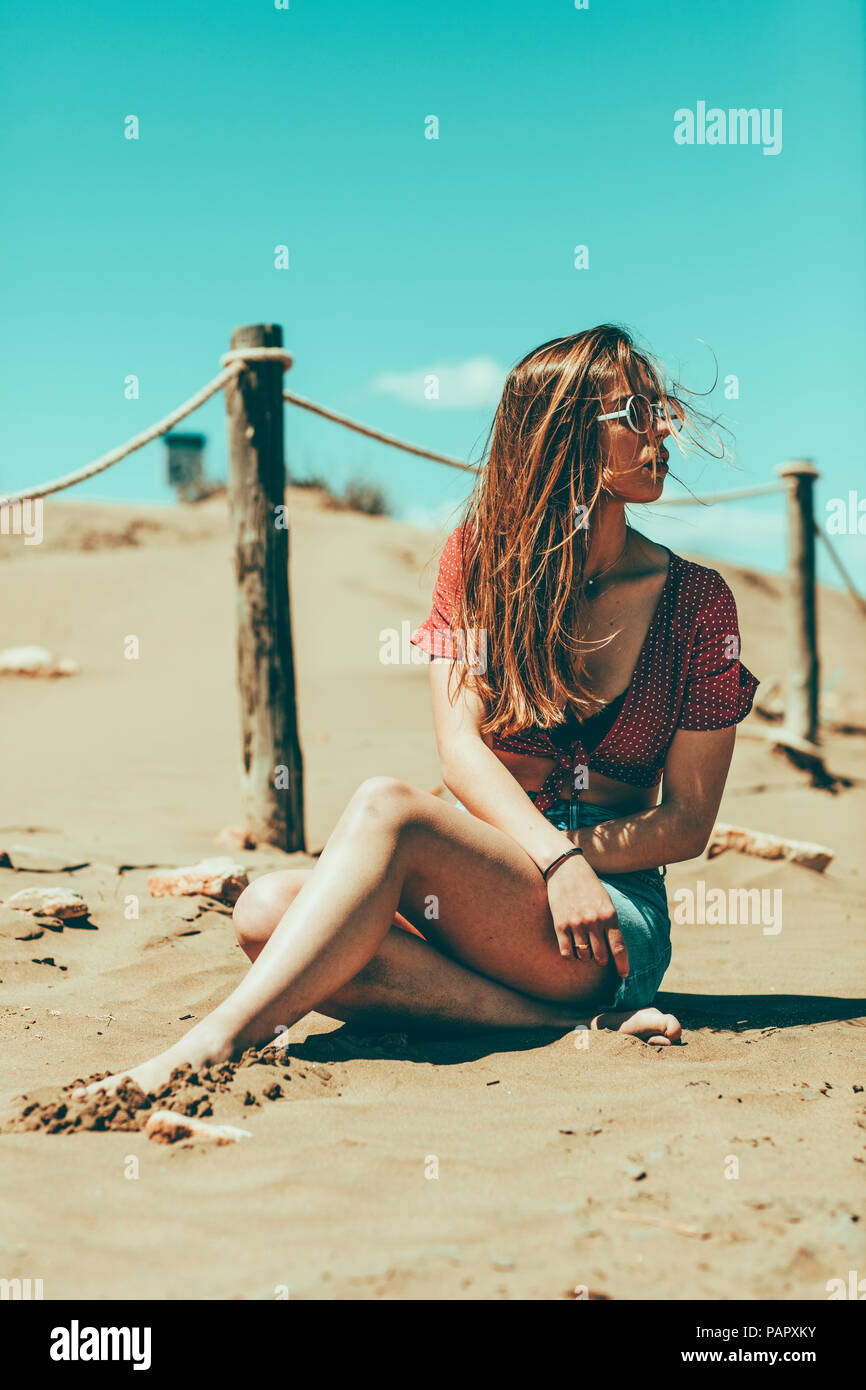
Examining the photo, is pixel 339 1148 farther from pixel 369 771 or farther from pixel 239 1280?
pixel 369 771

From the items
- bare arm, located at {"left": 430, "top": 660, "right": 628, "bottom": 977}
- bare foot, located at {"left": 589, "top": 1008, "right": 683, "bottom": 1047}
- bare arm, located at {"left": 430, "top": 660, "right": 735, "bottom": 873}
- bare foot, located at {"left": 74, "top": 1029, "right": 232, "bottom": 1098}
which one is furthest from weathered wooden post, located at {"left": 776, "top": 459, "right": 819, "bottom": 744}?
bare foot, located at {"left": 74, "top": 1029, "right": 232, "bottom": 1098}

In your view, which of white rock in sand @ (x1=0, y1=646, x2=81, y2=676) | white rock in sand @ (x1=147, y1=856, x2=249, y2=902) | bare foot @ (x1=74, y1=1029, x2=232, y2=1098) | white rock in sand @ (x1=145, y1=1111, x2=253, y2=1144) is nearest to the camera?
white rock in sand @ (x1=145, y1=1111, x2=253, y2=1144)

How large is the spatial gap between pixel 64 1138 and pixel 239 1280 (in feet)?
1.70

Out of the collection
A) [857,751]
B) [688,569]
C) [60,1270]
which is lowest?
[857,751]

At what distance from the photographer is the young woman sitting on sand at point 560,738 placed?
218 centimetres

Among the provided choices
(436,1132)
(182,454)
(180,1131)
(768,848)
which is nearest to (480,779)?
(436,1132)

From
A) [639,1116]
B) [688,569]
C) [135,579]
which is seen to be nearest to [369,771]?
[688,569]

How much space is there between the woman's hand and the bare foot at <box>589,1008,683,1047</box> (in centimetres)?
18

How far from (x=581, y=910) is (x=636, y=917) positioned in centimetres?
19

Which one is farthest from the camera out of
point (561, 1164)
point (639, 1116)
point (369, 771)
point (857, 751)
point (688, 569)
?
point (857, 751)

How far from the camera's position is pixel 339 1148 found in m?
1.73

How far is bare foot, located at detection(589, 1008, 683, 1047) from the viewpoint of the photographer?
224cm

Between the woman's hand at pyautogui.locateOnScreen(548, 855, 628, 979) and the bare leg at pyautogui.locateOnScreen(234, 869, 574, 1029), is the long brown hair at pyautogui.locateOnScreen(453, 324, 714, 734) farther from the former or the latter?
the bare leg at pyautogui.locateOnScreen(234, 869, 574, 1029)

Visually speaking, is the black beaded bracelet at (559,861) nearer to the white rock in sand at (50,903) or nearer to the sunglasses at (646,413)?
the sunglasses at (646,413)
